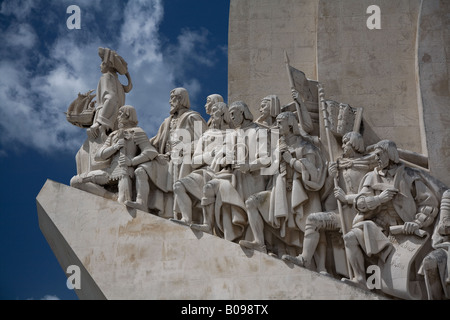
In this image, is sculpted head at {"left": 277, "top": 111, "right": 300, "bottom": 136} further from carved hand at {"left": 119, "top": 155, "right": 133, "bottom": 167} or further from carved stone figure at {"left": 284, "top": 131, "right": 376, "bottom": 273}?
carved hand at {"left": 119, "top": 155, "right": 133, "bottom": 167}

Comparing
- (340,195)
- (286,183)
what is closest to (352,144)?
(340,195)

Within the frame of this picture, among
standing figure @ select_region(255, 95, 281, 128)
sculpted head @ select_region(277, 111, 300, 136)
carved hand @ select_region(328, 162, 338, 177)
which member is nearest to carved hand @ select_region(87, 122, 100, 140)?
standing figure @ select_region(255, 95, 281, 128)

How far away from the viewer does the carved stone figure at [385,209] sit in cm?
1030

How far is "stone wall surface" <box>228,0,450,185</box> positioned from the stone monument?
0.08ft

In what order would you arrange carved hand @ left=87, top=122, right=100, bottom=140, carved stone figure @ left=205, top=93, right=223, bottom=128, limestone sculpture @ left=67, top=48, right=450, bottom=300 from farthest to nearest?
carved hand @ left=87, top=122, right=100, bottom=140 → carved stone figure @ left=205, top=93, right=223, bottom=128 → limestone sculpture @ left=67, top=48, right=450, bottom=300

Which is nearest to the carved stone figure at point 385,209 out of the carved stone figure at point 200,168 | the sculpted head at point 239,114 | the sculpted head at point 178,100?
the sculpted head at point 239,114

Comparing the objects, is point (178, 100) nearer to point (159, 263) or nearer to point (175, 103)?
point (175, 103)

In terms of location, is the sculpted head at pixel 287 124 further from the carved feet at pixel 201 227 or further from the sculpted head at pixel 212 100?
the carved feet at pixel 201 227

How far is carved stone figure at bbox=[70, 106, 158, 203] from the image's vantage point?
11.6m

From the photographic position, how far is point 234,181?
436 inches

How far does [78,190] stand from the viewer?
11633 millimetres
